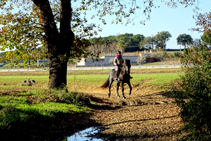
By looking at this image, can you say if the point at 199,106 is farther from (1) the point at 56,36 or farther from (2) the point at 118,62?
(2) the point at 118,62

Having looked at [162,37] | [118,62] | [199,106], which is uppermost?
[162,37]

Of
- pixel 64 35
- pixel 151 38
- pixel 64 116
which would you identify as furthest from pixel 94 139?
pixel 151 38

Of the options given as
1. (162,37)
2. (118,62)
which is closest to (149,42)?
(162,37)

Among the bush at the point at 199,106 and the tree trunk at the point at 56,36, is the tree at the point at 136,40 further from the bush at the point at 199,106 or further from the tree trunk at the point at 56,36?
the bush at the point at 199,106

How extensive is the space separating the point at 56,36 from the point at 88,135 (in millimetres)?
7804

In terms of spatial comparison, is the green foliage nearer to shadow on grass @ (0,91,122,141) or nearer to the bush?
shadow on grass @ (0,91,122,141)

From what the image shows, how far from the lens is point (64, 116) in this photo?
10078 mm

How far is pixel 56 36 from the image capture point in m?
14.7

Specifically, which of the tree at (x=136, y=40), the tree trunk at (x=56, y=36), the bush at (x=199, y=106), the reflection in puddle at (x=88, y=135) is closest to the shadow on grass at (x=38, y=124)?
the reflection in puddle at (x=88, y=135)

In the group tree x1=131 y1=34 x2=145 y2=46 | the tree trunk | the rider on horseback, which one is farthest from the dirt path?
tree x1=131 y1=34 x2=145 y2=46

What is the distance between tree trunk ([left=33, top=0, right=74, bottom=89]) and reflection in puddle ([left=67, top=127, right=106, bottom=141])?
621 cm

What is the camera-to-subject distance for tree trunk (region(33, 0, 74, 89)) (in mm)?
14688

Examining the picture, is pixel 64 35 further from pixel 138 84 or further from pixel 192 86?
pixel 138 84

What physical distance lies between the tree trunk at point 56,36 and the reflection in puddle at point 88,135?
6.21 meters
